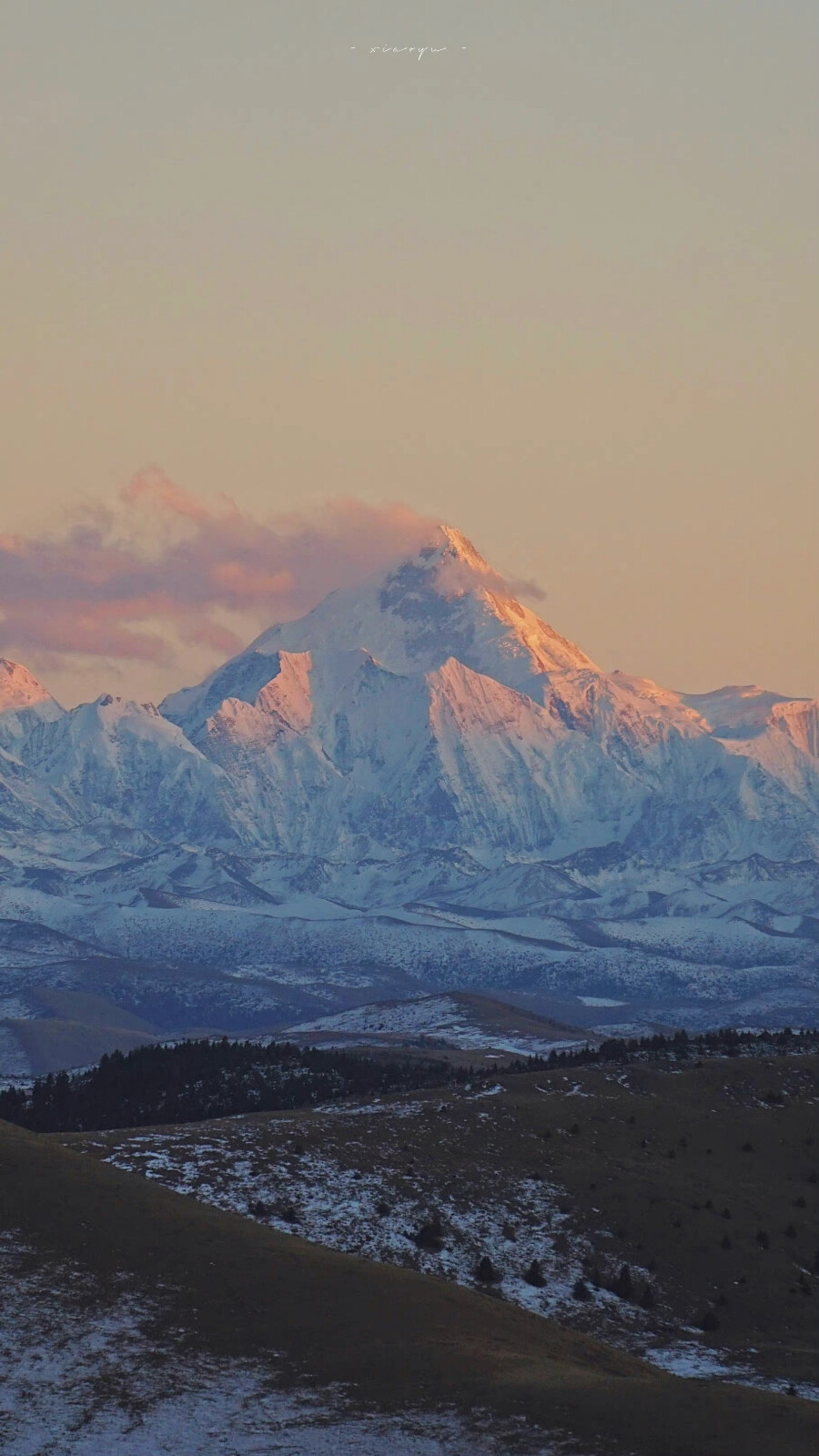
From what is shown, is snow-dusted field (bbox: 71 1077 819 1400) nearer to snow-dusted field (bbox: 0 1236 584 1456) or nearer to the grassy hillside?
the grassy hillside

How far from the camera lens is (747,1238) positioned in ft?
285

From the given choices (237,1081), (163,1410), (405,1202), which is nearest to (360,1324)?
(163,1410)

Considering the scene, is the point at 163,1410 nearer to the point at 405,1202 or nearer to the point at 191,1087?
the point at 405,1202

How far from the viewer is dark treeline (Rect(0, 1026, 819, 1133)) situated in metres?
140

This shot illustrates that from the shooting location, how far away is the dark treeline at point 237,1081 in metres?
140

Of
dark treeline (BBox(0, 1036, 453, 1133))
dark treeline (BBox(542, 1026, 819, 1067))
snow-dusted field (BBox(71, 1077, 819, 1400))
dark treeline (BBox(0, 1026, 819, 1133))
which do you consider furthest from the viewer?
dark treeline (BBox(0, 1036, 453, 1133))

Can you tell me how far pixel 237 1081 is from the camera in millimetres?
159125

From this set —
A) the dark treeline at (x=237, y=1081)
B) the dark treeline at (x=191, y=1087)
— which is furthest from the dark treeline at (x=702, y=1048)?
A: the dark treeline at (x=191, y=1087)

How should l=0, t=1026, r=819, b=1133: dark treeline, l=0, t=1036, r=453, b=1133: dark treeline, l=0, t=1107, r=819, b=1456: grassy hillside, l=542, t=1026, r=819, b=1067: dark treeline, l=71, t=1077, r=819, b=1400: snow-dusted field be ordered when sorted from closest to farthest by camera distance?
l=0, t=1107, r=819, b=1456: grassy hillside < l=71, t=1077, r=819, b=1400: snow-dusted field < l=542, t=1026, r=819, b=1067: dark treeline < l=0, t=1026, r=819, b=1133: dark treeline < l=0, t=1036, r=453, b=1133: dark treeline

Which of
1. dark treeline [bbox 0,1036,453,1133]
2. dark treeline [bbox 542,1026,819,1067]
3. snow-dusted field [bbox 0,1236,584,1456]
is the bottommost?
snow-dusted field [bbox 0,1236,584,1456]

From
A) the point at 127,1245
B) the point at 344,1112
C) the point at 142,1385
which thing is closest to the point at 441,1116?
the point at 344,1112

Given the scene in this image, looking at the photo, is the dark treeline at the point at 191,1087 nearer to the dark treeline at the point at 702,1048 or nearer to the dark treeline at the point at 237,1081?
the dark treeline at the point at 237,1081

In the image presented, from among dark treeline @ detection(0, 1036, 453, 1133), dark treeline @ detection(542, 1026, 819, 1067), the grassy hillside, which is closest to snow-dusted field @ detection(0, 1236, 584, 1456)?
the grassy hillside

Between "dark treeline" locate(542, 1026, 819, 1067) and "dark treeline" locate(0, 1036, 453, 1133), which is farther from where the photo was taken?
"dark treeline" locate(0, 1036, 453, 1133)
